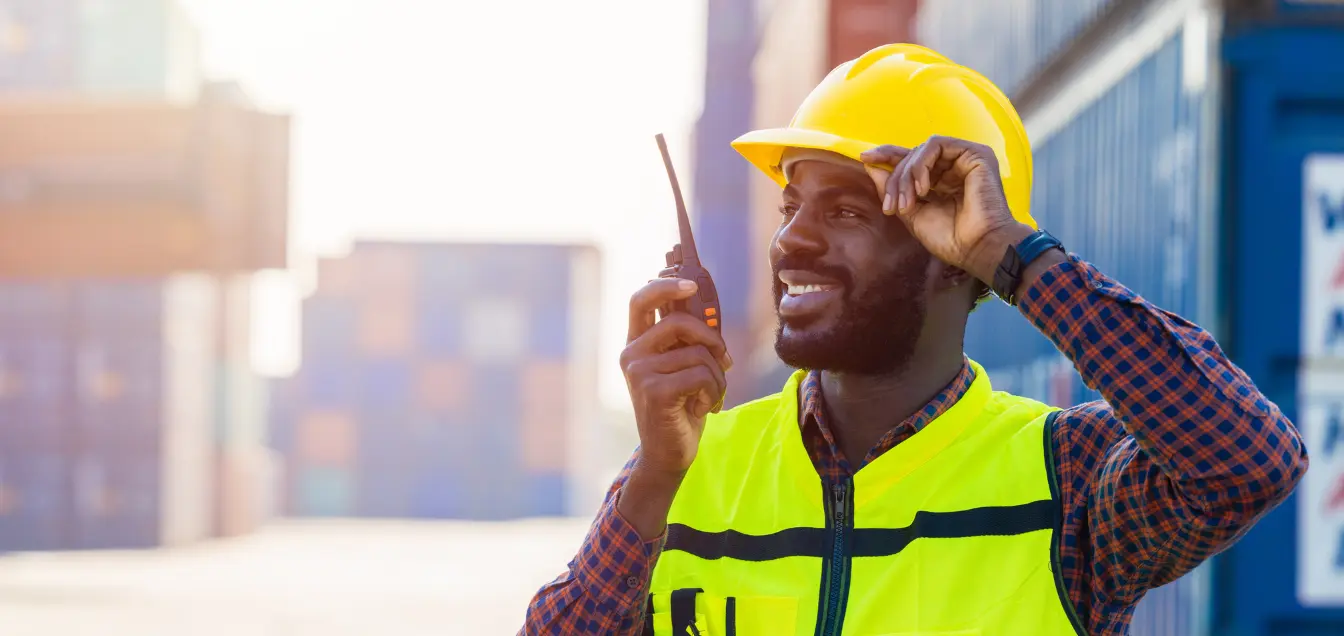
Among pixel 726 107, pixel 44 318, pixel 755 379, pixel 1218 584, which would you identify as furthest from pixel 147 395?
pixel 1218 584

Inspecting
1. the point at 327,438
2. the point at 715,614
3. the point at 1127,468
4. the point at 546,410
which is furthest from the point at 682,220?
the point at 327,438

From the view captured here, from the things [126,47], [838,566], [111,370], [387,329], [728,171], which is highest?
[126,47]

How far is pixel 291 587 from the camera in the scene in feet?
94.5

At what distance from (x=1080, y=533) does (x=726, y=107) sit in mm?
30354

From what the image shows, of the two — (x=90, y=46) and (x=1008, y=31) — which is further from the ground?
(x=90, y=46)

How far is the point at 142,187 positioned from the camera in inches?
400

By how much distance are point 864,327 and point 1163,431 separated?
24.1 inches

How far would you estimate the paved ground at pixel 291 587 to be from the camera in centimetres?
2106

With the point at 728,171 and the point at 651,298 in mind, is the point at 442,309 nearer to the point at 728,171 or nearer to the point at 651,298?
the point at 728,171

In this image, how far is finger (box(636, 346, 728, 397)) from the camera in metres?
2.09

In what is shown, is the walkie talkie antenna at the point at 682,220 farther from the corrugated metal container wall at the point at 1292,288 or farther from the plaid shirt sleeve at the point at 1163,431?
the corrugated metal container wall at the point at 1292,288

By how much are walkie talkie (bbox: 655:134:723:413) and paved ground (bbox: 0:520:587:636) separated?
56.4 ft

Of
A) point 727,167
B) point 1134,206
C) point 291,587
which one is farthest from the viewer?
point 727,167

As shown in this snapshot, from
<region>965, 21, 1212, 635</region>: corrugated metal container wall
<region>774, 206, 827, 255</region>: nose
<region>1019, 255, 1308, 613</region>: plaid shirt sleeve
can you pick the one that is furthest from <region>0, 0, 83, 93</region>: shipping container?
<region>1019, 255, 1308, 613</region>: plaid shirt sleeve
